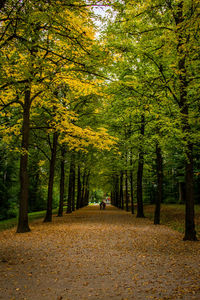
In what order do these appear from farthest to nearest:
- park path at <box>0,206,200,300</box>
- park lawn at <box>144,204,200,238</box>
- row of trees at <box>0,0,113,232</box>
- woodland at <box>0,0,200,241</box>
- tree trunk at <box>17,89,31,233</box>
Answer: park lawn at <box>144,204,200,238</box>, tree trunk at <box>17,89,31,233</box>, woodland at <box>0,0,200,241</box>, row of trees at <box>0,0,113,232</box>, park path at <box>0,206,200,300</box>

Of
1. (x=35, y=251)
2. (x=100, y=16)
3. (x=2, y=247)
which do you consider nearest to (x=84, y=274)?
(x=35, y=251)

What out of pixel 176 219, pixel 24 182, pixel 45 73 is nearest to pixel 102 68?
pixel 45 73

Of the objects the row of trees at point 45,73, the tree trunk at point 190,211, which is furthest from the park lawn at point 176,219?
the row of trees at point 45,73

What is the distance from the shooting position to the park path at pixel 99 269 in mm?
4809

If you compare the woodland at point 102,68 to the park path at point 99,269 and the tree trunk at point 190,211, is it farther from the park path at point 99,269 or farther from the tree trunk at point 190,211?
the park path at point 99,269

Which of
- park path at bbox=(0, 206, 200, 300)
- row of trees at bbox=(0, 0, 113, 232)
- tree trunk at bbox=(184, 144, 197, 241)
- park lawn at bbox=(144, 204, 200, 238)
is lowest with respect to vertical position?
park lawn at bbox=(144, 204, 200, 238)

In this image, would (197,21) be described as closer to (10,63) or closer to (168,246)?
(10,63)

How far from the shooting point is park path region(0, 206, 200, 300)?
4809mm

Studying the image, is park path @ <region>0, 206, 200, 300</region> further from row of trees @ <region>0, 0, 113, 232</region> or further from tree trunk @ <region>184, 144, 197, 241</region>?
row of trees @ <region>0, 0, 113, 232</region>

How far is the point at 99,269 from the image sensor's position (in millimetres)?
6301

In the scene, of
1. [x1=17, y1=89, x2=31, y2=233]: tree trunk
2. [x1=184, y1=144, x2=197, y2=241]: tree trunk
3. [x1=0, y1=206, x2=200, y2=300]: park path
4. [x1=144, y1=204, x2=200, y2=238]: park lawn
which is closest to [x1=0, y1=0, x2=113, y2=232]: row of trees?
[x1=17, y1=89, x2=31, y2=233]: tree trunk

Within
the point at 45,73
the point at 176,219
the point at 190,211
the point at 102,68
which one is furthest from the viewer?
the point at 176,219

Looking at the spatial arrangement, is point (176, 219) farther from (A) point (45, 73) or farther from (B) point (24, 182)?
(A) point (45, 73)

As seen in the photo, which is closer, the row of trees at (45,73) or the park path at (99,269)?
the park path at (99,269)
